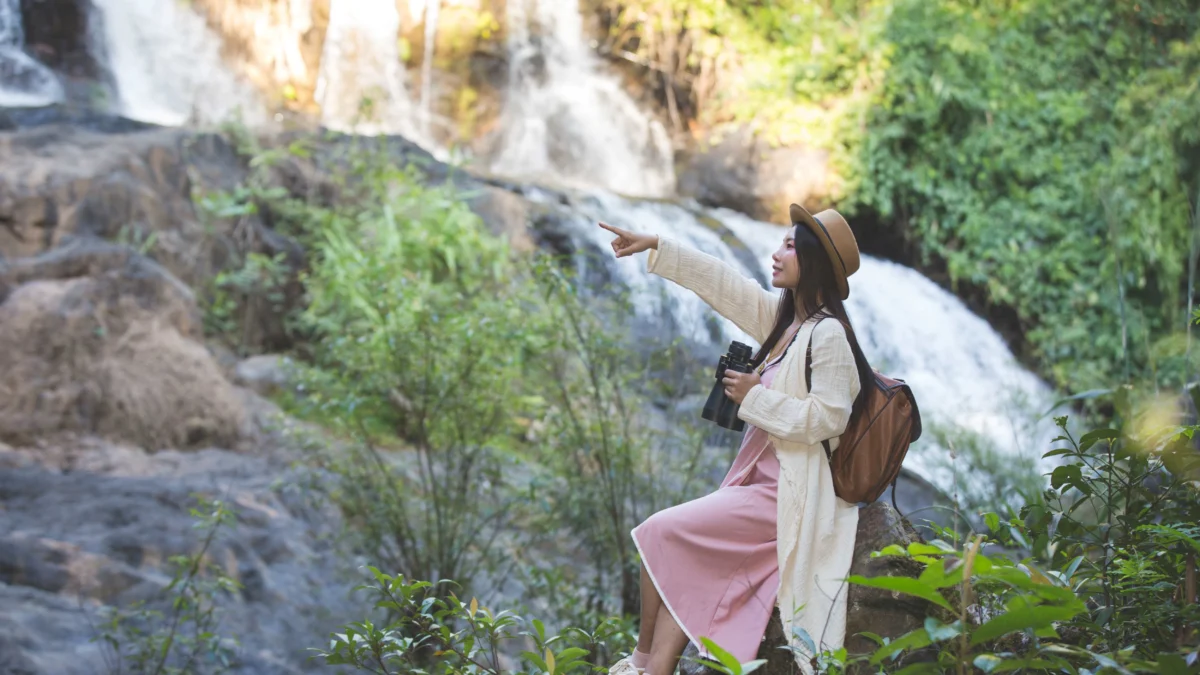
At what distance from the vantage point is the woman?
2418 millimetres

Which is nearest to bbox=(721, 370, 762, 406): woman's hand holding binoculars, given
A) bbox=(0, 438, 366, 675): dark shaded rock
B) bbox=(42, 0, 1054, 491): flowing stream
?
bbox=(0, 438, 366, 675): dark shaded rock

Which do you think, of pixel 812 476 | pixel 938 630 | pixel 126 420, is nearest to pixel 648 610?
pixel 812 476

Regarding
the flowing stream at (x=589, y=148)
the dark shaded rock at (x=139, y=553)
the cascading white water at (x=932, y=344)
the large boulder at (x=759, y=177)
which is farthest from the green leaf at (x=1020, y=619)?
the large boulder at (x=759, y=177)

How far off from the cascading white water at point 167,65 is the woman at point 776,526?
984 centimetres

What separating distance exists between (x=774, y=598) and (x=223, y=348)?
5948 mm

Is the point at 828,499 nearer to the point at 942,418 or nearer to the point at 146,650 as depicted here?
the point at 146,650

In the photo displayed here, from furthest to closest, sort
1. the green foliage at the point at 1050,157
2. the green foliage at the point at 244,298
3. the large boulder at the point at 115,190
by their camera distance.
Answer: the green foliage at the point at 1050,157 < the green foliage at the point at 244,298 < the large boulder at the point at 115,190

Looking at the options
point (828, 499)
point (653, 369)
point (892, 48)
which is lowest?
point (653, 369)

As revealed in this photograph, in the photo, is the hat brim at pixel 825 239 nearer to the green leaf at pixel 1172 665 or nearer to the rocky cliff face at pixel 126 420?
the rocky cliff face at pixel 126 420

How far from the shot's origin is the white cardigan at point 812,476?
2391 millimetres

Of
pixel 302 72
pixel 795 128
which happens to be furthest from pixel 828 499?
pixel 302 72

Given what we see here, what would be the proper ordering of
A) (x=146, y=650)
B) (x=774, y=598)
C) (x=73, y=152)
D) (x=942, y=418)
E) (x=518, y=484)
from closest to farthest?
(x=774, y=598) → (x=146, y=650) → (x=518, y=484) → (x=73, y=152) → (x=942, y=418)

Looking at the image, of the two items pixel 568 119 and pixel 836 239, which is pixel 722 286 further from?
pixel 568 119

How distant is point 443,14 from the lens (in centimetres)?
1322
